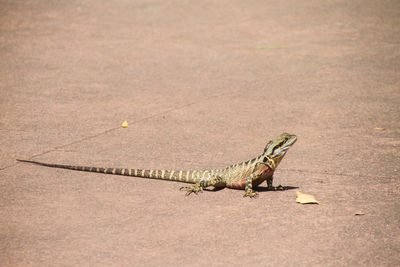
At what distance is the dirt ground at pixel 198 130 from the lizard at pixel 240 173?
13 cm

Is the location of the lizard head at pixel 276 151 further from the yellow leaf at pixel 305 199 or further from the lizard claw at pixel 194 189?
the lizard claw at pixel 194 189

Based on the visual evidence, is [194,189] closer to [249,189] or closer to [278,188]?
[249,189]

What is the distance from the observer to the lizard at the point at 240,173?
6.75m

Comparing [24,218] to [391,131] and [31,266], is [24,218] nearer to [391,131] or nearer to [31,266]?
[31,266]

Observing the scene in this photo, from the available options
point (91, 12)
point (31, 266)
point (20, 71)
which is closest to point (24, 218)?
point (31, 266)

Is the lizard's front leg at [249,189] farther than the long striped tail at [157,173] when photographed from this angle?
No

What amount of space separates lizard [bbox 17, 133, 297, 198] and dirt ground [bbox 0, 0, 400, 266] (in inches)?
5.0

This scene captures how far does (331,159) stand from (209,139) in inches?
78.8

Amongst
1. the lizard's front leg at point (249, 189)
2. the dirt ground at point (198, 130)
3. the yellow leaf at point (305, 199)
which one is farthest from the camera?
the lizard's front leg at point (249, 189)

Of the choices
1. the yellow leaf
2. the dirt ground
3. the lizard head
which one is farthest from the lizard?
the yellow leaf

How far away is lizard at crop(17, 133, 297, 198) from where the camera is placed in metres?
6.75

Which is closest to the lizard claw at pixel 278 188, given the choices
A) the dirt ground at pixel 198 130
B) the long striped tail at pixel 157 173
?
the dirt ground at pixel 198 130

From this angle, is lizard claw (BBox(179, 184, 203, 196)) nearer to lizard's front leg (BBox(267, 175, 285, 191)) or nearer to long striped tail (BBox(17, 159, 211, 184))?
long striped tail (BBox(17, 159, 211, 184))

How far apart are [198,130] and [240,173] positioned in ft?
7.85
